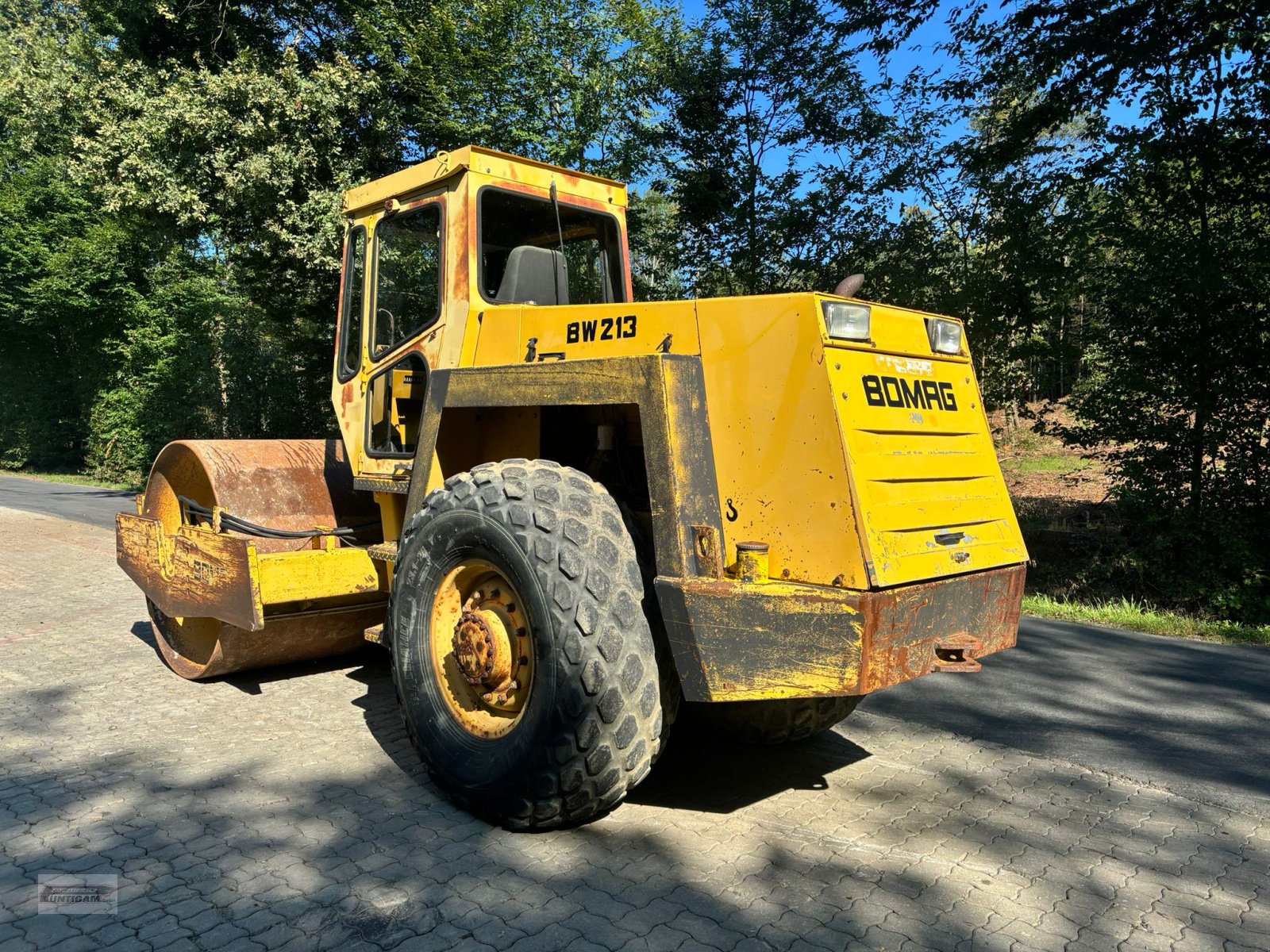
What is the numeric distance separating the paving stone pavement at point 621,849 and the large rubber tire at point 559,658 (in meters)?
0.25

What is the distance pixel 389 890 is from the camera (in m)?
3.05

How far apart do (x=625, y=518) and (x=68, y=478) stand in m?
28.0

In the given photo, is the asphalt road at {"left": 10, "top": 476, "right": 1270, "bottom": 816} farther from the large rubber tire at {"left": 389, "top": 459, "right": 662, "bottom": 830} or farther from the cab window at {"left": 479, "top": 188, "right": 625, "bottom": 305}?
the cab window at {"left": 479, "top": 188, "right": 625, "bottom": 305}

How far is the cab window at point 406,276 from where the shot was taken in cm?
465

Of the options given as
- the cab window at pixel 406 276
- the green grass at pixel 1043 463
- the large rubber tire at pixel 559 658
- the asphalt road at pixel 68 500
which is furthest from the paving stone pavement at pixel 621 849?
the green grass at pixel 1043 463

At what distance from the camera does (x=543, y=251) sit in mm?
4602

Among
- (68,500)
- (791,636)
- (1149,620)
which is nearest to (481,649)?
(791,636)

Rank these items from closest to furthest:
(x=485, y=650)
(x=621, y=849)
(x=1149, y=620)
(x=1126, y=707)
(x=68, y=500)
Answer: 1. (x=621, y=849)
2. (x=485, y=650)
3. (x=1126, y=707)
4. (x=1149, y=620)
5. (x=68, y=500)

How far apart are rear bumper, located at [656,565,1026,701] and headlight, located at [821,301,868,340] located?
3.03 ft

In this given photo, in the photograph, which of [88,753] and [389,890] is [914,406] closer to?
[389,890]

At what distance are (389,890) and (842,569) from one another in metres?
1.89

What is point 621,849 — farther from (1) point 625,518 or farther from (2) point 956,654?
(2) point 956,654

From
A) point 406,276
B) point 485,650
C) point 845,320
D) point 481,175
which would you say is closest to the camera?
point 845,320

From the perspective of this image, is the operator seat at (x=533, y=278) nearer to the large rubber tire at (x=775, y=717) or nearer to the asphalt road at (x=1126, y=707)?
the large rubber tire at (x=775, y=717)
